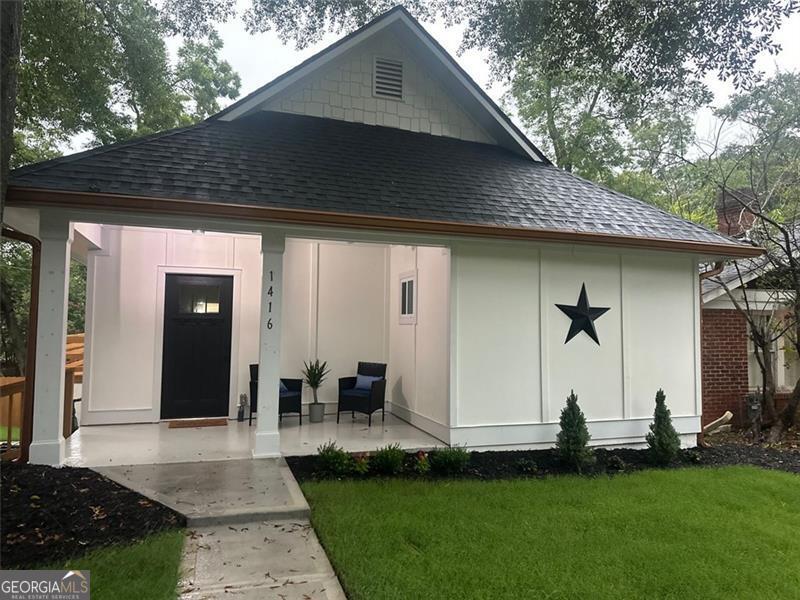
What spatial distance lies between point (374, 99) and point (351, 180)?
2806 mm

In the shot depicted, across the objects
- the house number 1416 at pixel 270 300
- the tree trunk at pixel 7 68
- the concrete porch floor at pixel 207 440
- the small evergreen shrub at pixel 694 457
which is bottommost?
the small evergreen shrub at pixel 694 457

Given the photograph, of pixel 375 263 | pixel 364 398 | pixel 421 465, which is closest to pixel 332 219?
pixel 421 465

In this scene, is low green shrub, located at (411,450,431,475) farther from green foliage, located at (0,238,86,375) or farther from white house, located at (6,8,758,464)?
green foliage, located at (0,238,86,375)

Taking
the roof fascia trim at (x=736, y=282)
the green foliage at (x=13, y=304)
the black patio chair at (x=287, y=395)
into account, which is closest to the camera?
the black patio chair at (x=287, y=395)

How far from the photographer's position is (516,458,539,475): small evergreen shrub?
5.64 metres

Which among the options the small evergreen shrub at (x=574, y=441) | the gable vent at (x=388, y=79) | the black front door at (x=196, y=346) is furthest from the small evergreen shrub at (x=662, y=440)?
the gable vent at (x=388, y=79)

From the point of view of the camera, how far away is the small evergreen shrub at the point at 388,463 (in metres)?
5.30

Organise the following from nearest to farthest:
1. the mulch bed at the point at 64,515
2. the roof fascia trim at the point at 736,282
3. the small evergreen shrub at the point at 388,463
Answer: the mulch bed at the point at 64,515 < the small evergreen shrub at the point at 388,463 < the roof fascia trim at the point at 736,282

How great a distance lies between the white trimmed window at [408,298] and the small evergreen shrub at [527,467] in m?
2.77

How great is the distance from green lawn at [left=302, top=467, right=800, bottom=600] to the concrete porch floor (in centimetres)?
157

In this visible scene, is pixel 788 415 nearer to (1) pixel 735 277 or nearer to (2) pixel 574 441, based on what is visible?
(1) pixel 735 277

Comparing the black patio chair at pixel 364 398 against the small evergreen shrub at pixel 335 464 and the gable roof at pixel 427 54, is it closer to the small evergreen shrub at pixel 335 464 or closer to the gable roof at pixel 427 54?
the small evergreen shrub at pixel 335 464

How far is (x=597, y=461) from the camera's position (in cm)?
610

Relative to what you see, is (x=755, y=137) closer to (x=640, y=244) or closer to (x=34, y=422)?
(x=640, y=244)
